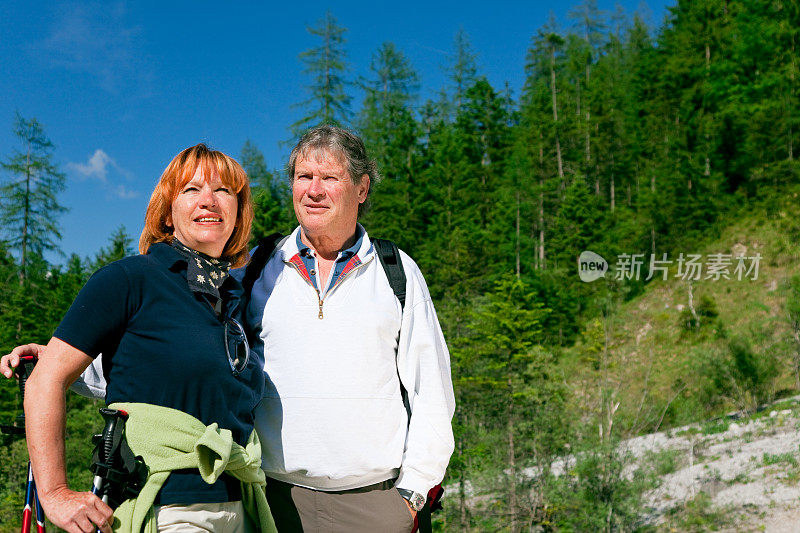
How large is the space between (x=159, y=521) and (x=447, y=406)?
1065mm

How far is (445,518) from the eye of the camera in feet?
51.0

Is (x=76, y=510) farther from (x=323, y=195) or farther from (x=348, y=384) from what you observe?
(x=323, y=195)

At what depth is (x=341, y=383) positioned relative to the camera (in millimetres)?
2176

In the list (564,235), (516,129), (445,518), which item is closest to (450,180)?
(564,235)

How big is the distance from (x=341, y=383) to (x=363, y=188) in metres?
0.82

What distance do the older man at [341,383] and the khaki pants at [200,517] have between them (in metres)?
0.41

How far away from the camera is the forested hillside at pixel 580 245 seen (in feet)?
50.4

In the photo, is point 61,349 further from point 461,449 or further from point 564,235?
point 564,235

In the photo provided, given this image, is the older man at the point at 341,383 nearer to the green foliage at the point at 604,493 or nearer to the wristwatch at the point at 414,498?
the wristwatch at the point at 414,498

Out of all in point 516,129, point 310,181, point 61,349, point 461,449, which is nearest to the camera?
point 61,349

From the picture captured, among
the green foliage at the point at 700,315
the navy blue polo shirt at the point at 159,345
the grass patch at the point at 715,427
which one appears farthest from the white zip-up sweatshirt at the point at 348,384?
the green foliage at the point at 700,315

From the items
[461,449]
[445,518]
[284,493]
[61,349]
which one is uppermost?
[61,349]

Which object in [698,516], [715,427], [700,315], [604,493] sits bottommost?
[698,516]

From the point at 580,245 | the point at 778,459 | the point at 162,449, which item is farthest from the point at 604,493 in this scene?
the point at 580,245
